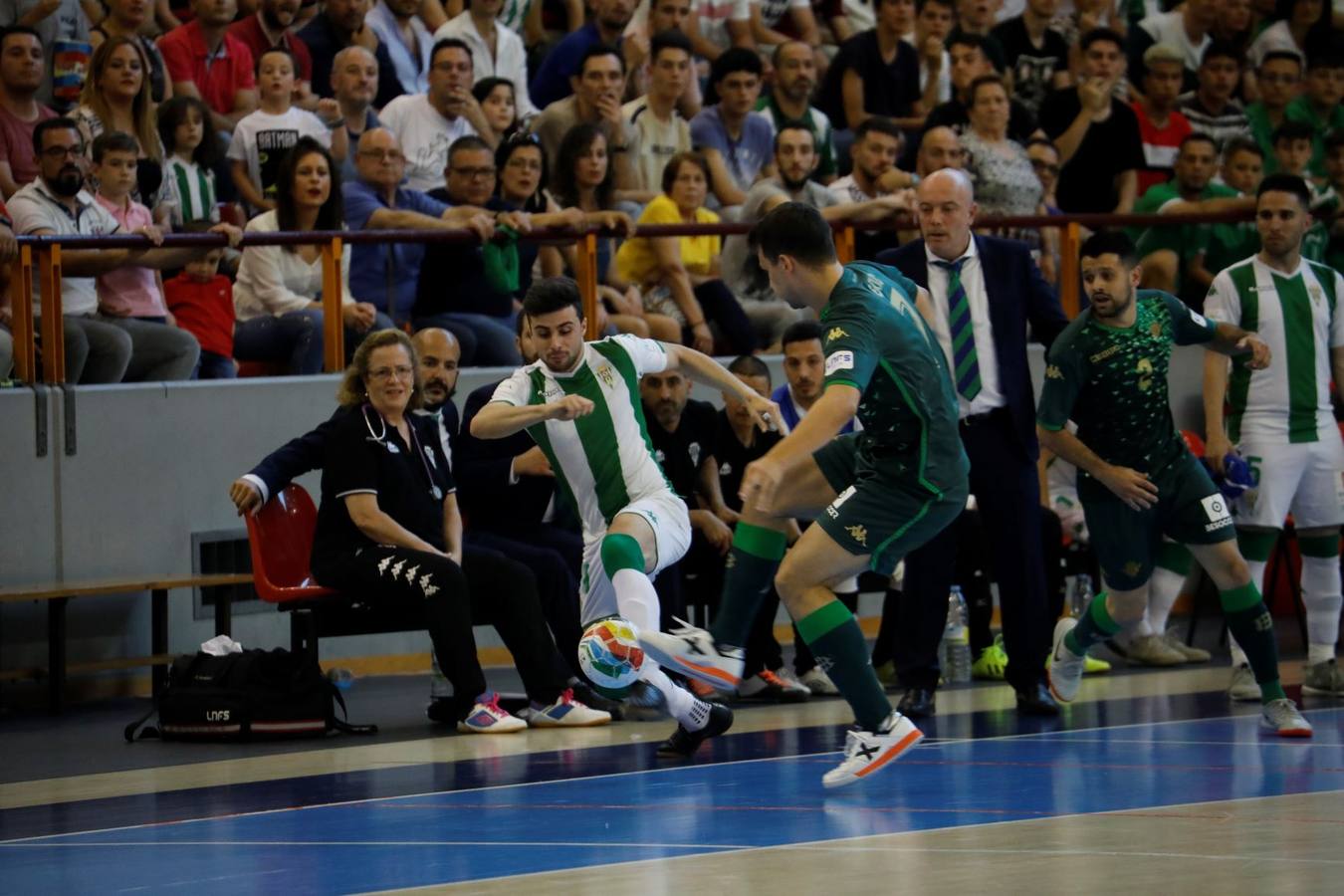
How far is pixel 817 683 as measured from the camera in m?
10.4

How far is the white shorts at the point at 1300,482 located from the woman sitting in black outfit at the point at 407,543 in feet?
11.6

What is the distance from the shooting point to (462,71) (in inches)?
487

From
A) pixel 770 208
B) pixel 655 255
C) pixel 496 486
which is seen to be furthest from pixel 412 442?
pixel 770 208

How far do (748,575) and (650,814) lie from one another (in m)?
1.09

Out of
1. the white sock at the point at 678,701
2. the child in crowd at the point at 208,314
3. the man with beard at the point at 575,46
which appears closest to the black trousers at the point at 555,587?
the white sock at the point at 678,701

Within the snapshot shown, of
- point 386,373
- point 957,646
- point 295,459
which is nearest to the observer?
point 386,373

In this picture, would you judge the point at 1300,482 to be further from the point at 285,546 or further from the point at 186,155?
the point at 186,155

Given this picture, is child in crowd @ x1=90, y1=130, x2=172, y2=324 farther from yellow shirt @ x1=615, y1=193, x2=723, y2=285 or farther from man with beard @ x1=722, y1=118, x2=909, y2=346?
man with beard @ x1=722, y1=118, x2=909, y2=346

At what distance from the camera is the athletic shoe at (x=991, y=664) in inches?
422

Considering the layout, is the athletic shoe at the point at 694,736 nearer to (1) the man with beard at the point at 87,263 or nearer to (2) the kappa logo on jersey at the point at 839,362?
(2) the kappa logo on jersey at the point at 839,362

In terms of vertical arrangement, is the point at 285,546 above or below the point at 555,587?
above

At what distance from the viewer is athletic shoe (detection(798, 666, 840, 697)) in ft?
33.9

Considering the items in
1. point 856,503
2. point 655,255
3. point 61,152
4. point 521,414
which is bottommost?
point 856,503

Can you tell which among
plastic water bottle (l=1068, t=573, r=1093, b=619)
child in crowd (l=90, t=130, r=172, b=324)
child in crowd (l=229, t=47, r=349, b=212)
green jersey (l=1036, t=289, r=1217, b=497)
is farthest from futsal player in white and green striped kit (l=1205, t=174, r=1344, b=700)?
child in crowd (l=90, t=130, r=172, b=324)
